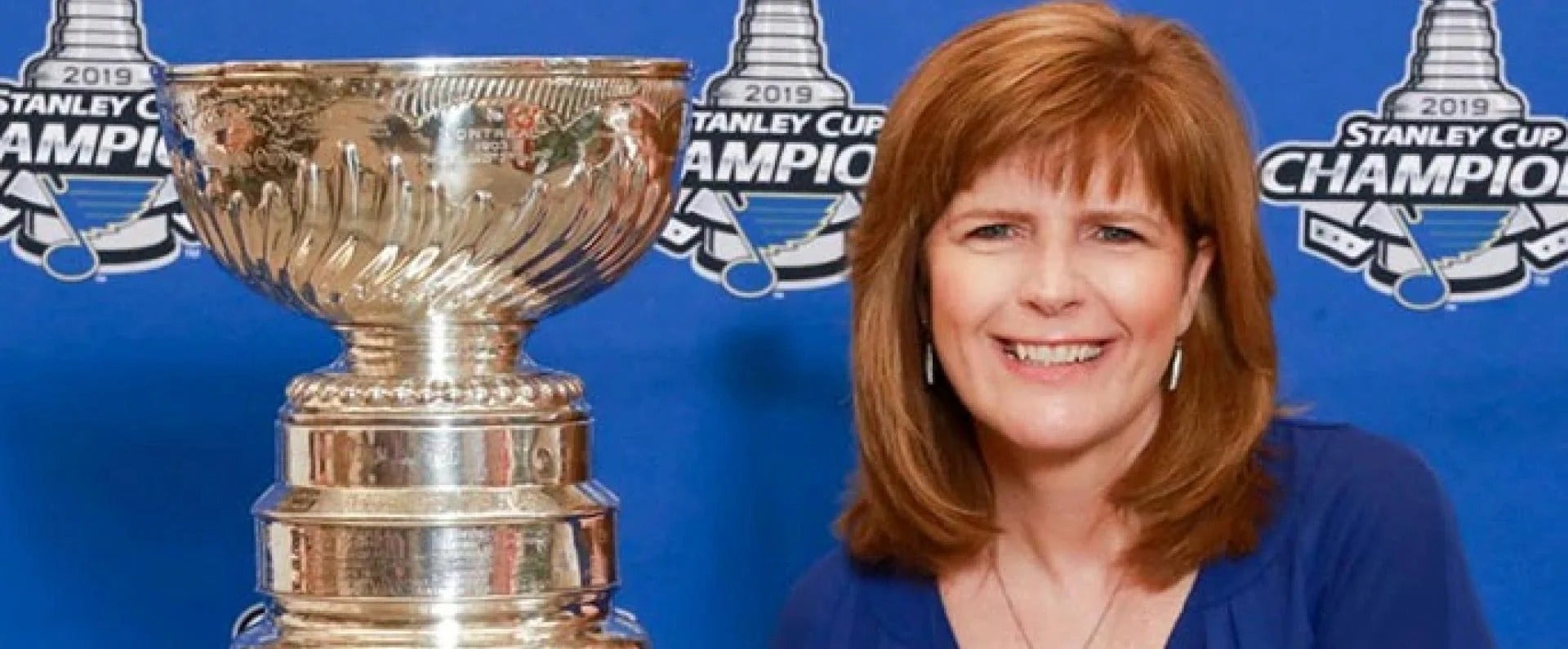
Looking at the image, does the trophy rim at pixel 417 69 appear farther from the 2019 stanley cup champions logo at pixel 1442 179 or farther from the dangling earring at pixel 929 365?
the 2019 stanley cup champions logo at pixel 1442 179

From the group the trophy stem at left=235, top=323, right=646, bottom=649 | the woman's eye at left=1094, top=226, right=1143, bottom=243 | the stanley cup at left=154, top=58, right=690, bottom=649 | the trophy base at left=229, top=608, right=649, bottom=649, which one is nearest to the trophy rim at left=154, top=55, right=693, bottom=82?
the stanley cup at left=154, top=58, right=690, bottom=649

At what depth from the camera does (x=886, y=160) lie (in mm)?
1630

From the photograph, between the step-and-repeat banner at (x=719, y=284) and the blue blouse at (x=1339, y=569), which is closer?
the blue blouse at (x=1339, y=569)

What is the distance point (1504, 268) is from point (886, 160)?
0.48 metres

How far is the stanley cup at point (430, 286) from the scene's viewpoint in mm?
1295

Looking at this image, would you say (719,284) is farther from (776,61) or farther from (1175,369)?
(1175,369)

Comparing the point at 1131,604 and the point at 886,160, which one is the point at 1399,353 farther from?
the point at 886,160

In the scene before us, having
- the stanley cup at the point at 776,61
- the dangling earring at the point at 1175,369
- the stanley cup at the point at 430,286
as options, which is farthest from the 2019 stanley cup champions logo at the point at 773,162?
the stanley cup at the point at 430,286

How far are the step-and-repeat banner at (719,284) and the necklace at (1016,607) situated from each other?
0.22 meters

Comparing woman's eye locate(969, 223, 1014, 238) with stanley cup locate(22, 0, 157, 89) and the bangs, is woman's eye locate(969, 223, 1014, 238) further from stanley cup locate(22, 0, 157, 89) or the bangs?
stanley cup locate(22, 0, 157, 89)

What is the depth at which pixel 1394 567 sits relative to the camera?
5.29 feet

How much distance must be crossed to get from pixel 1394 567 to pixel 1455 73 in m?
0.38

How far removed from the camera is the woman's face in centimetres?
157

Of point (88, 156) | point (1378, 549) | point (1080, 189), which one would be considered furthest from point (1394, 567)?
point (88, 156)
